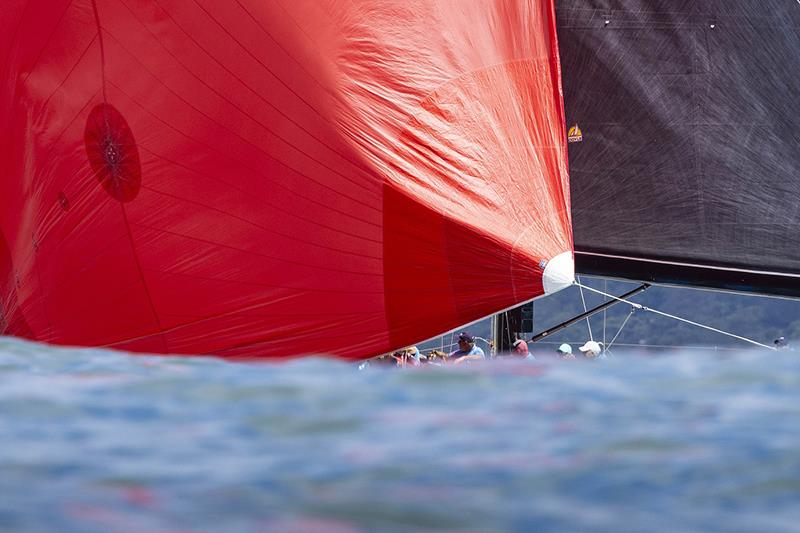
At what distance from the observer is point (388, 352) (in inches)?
216

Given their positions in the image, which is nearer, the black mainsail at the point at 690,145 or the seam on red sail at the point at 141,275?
the seam on red sail at the point at 141,275

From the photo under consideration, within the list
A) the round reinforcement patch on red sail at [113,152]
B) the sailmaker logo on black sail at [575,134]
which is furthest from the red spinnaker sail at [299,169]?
the sailmaker logo on black sail at [575,134]

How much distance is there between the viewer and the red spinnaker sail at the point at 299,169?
529 centimetres

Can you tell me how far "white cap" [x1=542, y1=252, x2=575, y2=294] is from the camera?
215 inches

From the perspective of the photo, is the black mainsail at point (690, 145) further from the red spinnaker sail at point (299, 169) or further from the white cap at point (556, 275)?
the white cap at point (556, 275)

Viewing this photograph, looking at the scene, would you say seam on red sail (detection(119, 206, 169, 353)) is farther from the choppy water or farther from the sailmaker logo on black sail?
the choppy water

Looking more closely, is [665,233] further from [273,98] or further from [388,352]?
[273,98]

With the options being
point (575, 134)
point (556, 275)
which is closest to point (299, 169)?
point (556, 275)

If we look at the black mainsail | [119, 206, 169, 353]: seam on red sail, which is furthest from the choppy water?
the black mainsail

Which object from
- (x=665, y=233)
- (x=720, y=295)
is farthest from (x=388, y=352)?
(x=720, y=295)

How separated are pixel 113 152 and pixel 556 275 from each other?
2.03 metres

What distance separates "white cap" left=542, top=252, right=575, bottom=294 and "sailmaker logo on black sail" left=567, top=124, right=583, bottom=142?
1.76 metres

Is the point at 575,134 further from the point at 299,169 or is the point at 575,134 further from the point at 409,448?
the point at 409,448

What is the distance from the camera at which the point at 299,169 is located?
529 centimetres
